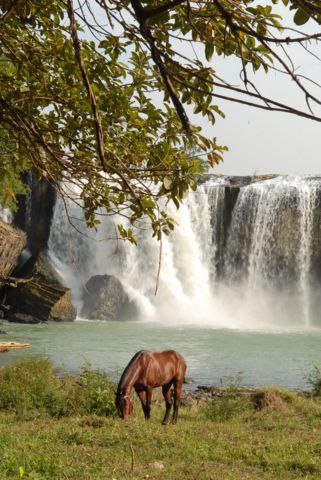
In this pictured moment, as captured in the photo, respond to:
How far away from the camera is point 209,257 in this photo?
116 ft

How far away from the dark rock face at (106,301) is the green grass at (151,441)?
20.6 m

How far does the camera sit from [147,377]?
7.31m

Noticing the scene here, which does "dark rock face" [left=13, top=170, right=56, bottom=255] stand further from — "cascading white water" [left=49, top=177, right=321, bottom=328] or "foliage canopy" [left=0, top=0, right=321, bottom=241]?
"foliage canopy" [left=0, top=0, right=321, bottom=241]

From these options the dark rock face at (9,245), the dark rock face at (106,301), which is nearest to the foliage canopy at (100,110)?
the dark rock face at (9,245)

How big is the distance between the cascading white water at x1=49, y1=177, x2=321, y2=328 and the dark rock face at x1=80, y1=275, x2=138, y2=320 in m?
1.08

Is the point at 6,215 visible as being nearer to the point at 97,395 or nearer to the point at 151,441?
the point at 97,395

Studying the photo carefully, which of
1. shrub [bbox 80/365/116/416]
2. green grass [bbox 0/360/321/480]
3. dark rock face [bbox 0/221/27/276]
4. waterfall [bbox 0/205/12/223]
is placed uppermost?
waterfall [bbox 0/205/12/223]

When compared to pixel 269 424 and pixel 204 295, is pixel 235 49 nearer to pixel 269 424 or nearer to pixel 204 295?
pixel 269 424

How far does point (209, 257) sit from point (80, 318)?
9.00 m

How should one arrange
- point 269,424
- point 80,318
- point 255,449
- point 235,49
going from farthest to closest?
point 80,318 < point 269,424 < point 255,449 < point 235,49

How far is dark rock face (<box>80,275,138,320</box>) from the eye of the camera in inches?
1199

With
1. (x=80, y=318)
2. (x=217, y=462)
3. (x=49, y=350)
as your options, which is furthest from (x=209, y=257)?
(x=217, y=462)

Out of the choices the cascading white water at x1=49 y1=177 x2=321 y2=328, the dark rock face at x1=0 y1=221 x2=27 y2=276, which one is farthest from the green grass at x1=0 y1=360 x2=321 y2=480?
the cascading white water at x1=49 y1=177 x2=321 y2=328

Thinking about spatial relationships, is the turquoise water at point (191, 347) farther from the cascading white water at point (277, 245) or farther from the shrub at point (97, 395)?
the cascading white water at point (277, 245)
